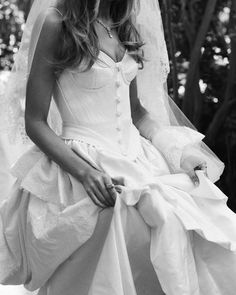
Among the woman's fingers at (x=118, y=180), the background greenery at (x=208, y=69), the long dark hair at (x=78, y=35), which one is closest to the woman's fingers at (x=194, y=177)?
the woman's fingers at (x=118, y=180)

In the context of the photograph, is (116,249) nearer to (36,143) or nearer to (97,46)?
(36,143)

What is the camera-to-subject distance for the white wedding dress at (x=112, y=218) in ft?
7.43

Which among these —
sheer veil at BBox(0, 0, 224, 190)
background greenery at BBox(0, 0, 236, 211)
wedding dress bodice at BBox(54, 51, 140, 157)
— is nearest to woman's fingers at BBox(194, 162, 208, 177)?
sheer veil at BBox(0, 0, 224, 190)

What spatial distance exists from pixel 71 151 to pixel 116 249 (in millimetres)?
372

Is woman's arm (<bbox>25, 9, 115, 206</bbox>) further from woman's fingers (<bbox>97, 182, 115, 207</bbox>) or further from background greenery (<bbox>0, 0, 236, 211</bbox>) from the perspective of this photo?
background greenery (<bbox>0, 0, 236, 211</bbox>)

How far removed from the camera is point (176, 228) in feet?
7.43

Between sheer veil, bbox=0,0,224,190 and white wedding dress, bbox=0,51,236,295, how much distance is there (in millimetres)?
172

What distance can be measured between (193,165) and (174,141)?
14 centimetres

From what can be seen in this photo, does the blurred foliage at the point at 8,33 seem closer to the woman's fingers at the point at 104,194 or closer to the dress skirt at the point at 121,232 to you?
the dress skirt at the point at 121,232

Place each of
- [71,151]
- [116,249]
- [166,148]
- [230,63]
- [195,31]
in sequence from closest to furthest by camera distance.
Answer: [116,249], [71,151], [166,148], [230,63], [195,31]

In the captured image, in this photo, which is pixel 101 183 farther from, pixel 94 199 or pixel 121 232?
pixel 121 232

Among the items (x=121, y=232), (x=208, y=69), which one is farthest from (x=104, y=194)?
(x=208, y=69)

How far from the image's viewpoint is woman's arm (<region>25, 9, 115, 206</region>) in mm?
2387

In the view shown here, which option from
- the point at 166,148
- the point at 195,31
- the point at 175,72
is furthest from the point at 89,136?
the point at 195,31
